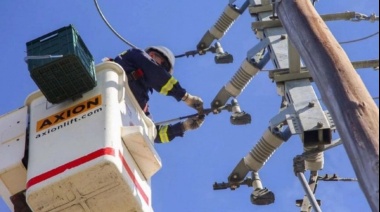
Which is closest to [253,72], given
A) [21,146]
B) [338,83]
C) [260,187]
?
[260,187]

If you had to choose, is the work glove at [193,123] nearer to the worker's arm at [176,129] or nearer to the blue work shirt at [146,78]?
the worker's arm at [176,129]

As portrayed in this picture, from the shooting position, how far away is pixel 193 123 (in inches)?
271

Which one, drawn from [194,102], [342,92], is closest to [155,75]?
[194,102]

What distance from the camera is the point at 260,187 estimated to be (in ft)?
18.2

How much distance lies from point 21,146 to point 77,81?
483 millimetres

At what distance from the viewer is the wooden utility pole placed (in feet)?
10.2

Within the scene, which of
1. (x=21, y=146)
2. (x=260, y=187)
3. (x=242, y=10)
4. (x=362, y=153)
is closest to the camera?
(x=362, y=153)

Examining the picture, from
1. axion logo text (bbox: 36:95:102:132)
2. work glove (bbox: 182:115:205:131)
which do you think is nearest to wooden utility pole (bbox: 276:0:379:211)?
axion logo text (bbox: 36:95:102:132)

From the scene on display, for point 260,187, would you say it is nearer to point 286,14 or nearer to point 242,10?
point 286,14

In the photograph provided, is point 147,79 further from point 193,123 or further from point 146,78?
point 193,123

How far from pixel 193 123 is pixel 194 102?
0.22 m

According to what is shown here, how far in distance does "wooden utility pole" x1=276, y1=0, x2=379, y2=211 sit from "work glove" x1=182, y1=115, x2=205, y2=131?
265cm

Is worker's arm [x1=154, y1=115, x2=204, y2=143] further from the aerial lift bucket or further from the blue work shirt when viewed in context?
the aerial lift bucket

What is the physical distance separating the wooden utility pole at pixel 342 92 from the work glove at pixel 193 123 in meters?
2.65
